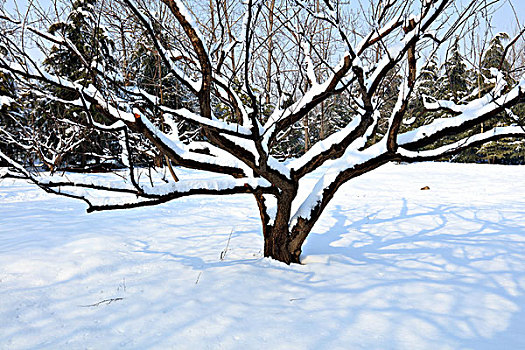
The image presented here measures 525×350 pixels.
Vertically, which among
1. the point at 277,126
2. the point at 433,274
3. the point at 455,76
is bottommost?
the point at 433,274

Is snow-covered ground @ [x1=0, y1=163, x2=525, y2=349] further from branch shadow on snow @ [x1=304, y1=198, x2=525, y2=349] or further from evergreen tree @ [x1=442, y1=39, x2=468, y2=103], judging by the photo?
evergreen tree @ [x1=442, y1=39, x2=468, y2=103]

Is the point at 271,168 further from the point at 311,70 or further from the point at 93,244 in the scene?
the point at 93,244

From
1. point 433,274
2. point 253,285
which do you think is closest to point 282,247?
point 253,285

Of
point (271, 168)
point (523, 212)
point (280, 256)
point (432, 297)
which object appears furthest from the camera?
point (523, 212)

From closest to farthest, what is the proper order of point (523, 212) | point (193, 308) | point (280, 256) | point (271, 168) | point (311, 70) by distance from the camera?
point (193, 308), point (271, 168), point (280, 256), point (311, 70), point (523, 212)

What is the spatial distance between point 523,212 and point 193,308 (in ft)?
20.9

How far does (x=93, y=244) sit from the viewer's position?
3467mm

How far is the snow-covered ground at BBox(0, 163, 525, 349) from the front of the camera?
73.9 inches

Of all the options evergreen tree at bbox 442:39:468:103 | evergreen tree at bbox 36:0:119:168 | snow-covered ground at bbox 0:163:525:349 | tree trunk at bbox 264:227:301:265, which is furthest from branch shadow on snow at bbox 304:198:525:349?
evergreen tree at bbox 36:0:119:168

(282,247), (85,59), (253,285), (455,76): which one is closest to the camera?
(253,285)

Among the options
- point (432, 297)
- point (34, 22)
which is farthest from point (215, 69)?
point (432, 297)

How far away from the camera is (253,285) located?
8.37 feet

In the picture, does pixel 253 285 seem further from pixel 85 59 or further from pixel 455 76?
pixel 455 76

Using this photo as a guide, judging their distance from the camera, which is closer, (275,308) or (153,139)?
(275,308)
